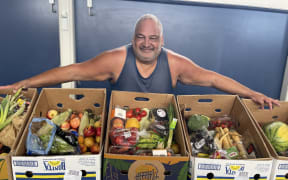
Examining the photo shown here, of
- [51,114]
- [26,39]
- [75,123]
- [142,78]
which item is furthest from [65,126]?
[26,39]

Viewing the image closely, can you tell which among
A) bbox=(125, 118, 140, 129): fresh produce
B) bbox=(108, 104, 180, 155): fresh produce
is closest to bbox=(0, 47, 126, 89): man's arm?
bbox=(108, 104, 180, 155): fresh produce

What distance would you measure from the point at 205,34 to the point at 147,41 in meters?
0.79

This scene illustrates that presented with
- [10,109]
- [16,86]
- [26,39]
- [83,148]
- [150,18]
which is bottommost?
[83,148]

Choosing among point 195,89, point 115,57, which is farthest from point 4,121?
point 195,89

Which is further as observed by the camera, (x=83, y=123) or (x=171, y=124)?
(x=83, y=123)

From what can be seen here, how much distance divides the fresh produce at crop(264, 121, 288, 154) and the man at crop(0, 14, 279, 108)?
0.52 m

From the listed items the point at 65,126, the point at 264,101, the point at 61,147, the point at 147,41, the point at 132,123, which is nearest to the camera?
the point at 61,147

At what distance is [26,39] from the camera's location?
2473 mm

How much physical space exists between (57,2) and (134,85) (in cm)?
121

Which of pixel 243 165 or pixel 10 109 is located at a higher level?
pixel 10 109

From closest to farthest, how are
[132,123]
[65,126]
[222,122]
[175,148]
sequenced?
[175,148], [132,123], [65,126], [222,122]

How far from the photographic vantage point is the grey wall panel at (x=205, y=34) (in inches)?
93.9

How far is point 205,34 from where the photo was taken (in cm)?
252

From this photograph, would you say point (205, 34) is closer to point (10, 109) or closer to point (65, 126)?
point (65, 126)
